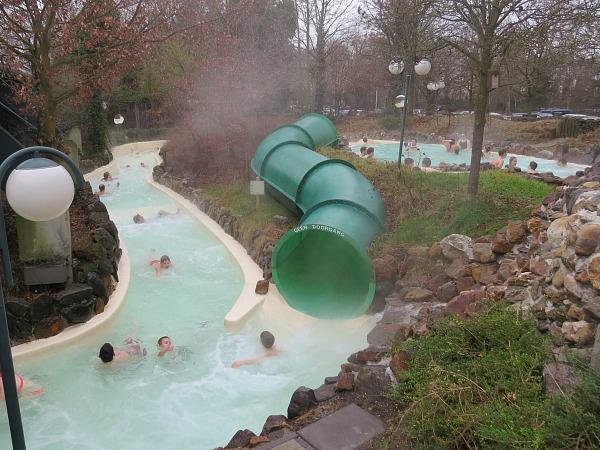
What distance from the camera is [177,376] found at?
6039mm

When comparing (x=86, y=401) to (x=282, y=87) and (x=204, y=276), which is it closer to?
(x=204, y=276)

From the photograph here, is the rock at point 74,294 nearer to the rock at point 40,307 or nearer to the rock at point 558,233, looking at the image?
the rock at point 40,307

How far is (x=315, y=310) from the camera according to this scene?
720cm

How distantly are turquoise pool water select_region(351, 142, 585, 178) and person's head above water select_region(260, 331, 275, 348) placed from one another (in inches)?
314

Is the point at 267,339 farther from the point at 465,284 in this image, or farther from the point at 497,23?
the point at 497,23

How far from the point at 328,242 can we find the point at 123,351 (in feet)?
11.7

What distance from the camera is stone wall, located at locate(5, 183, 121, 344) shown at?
6.31 meters

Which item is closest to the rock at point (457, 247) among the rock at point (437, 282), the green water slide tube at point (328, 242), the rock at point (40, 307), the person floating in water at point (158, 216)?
the rock at point (437, 282)

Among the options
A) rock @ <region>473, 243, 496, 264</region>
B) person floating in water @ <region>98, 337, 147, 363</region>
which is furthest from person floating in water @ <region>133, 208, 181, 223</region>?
rock @ <region>473, 243, 496, 264</region>

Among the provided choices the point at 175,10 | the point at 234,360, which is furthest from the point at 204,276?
the point at 175,10

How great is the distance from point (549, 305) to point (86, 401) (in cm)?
484

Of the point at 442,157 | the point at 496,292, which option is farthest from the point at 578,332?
the point at 442,157

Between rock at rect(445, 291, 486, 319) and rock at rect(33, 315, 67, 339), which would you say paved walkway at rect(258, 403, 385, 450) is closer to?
rock at rect(445, 291, 486, 319)

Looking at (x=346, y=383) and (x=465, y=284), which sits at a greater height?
(x=465, y=284)
